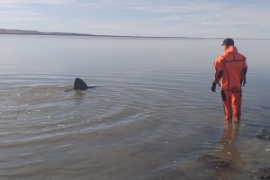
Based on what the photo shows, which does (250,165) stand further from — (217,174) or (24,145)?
(24,145)

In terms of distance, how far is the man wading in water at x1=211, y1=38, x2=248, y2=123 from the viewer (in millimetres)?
10086

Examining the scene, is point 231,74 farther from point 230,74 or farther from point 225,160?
point 225,160

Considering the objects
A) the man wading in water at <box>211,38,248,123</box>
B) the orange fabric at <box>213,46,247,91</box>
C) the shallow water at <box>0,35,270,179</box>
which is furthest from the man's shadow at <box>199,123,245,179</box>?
the orange fabric at <box>213,46,247,91</box>

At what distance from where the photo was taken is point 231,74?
10.2 meters

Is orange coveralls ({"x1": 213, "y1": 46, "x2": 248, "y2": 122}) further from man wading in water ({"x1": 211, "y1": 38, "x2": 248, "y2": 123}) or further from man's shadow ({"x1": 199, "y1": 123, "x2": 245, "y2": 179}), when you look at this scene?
man's shadow ({"x1": 199, "y1": 123, "x2": 245, "y2": 179})

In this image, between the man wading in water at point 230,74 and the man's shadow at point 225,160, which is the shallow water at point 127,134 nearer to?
the man's shadow at point 225,160

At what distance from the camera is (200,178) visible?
6.59 metres

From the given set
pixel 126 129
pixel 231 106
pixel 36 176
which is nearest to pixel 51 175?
pixel 36 176

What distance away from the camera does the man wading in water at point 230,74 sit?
10.1 m

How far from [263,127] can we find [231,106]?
1074 millimetres

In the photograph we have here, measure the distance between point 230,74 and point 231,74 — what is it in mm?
27

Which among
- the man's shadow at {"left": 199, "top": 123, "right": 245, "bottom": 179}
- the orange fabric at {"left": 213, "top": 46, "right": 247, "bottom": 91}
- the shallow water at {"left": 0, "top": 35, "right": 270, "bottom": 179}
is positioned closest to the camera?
the man's shadow at {"left": 199, "top": 123, "right": 245, "bottom": 179}

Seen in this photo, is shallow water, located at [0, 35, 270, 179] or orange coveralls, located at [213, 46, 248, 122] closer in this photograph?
shallow water, located at [0, 35, 270, 179]

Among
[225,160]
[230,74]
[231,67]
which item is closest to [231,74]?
[230,74]
